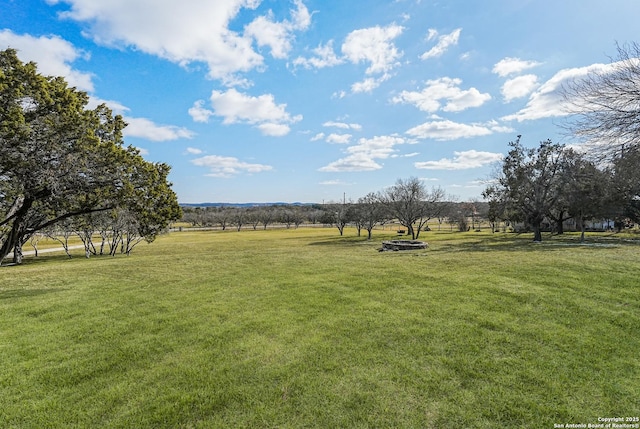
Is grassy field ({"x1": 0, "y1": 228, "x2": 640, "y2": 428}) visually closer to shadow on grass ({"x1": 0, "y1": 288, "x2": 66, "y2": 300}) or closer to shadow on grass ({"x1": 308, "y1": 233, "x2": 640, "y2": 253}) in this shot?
shadow on grass ({"x1": 0, "y1": 288, "x2": 66, "y2": 300})

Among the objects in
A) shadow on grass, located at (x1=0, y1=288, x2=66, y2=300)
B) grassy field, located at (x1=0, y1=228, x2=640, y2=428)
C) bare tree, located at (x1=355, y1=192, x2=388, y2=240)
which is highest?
bare tree, located at (x1=355, y1=192, x2=388, y2=240)

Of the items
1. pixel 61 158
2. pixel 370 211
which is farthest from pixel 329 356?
pixel 370 211

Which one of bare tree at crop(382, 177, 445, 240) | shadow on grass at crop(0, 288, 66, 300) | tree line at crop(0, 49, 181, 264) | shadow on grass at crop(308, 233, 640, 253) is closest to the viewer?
tree line at crop(0, 49, 181, 264)

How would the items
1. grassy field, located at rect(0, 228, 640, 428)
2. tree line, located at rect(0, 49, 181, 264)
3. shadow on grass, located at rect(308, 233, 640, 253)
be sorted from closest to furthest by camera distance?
1. grassy field, located at rect(0, 228, 640, 428)
2. tree line, located at rect(0, 49, 181, 264)
3. shadow on grass, located at rect(308, 233, 640, 253)

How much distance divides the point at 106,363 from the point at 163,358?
96cm

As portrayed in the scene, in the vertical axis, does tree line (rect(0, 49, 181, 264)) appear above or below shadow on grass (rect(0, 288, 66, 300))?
above

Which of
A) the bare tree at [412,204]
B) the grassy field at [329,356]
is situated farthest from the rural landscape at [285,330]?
the bare tree at [412,204]

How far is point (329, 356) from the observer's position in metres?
5.39

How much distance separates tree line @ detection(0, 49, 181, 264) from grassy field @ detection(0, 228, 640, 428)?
4041 mm

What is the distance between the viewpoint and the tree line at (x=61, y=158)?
9.59 metres

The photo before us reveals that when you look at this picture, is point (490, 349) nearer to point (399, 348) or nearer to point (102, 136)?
point (399, 348)

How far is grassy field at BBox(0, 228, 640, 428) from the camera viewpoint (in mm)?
3922

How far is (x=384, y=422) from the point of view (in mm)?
3701

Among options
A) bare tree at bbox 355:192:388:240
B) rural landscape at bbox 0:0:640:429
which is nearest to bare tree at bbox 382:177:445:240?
bare tree at bbox 355:192:388:240
